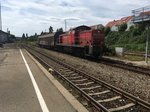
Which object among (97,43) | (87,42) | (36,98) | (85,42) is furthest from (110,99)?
(85,42)

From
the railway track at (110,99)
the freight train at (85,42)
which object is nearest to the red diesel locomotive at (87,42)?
the freight train at (85,42)

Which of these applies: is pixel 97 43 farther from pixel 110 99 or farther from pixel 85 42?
pixel 110 99

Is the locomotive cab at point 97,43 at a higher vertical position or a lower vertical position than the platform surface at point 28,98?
higher

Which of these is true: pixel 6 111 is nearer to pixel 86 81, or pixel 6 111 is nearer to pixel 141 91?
pixel 141 91

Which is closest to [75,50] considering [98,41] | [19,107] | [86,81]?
[98,41]

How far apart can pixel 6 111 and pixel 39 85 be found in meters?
4.86

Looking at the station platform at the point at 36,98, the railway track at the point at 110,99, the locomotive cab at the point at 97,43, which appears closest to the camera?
the railway track at the point at 110,99

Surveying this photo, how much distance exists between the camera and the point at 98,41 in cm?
3094

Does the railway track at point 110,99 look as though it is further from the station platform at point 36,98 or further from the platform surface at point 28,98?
the platform surface at point 28,98

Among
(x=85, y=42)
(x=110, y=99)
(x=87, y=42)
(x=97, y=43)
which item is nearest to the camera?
(x=110, y=99)

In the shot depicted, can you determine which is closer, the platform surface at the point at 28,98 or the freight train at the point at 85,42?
the platform surface at the point at 28,98

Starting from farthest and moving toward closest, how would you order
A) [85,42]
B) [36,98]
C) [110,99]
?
[85,42], [36,98], [110,99]

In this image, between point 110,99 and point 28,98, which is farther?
point 28,98

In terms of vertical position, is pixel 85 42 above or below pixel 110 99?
above
